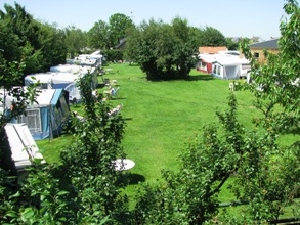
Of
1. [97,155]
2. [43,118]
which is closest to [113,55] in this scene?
[43,118]

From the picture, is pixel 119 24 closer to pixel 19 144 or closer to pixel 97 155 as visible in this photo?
pixel 19 144

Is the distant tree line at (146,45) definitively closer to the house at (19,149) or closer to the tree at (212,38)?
the house at (19,149)

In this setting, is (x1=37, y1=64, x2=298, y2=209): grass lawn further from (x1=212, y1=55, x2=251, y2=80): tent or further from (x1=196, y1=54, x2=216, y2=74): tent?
(x1=196, y1=54, x2=216, y2=74): tent

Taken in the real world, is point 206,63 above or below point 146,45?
below

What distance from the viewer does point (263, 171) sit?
5.09 meters

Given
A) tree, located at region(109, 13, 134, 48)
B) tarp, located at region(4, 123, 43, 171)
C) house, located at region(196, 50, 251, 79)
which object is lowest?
tarp, located at region(4, 123, 43, 171)

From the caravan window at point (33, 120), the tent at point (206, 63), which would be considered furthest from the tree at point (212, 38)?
the caravan window at point (33, 120)

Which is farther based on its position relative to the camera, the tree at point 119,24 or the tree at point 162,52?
the tree at point 119,24

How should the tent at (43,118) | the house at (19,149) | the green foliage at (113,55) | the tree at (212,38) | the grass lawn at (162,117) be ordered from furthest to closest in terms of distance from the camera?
the green foliage at (113,55) < the tree at (212,38) < the tent at (43,118) < the grass lawn at (162,117) < the house at (19,149)

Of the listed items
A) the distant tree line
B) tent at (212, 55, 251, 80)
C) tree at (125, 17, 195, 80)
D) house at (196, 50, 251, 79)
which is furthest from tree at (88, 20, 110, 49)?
tent at (212, 55, 251, 80)

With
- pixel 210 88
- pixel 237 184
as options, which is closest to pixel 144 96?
pixel 210 88

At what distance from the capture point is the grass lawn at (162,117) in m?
13.6

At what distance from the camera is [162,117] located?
21.4 metres

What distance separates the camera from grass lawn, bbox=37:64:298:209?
13.6 meters
